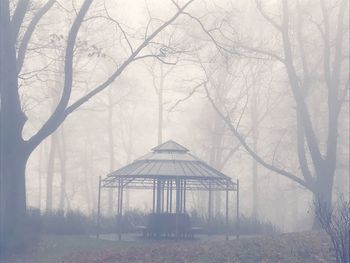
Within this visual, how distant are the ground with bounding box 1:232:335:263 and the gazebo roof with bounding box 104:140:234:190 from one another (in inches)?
115

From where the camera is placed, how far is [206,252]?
1416 cm

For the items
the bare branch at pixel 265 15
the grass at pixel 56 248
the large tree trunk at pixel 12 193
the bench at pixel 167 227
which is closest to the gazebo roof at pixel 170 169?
the bench at pixel 167 227

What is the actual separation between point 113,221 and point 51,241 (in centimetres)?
576

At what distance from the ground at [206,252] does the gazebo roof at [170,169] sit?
115 inches

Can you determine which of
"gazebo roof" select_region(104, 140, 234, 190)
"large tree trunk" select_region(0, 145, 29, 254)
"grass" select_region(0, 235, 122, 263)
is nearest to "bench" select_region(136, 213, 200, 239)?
"gazebo roof" select_region(104, 140, 234, 190)

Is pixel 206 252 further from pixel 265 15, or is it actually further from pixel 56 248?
pixel 265 15

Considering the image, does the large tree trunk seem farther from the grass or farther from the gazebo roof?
the gazebo roof

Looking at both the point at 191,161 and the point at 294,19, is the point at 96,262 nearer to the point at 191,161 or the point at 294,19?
the point at 191,161

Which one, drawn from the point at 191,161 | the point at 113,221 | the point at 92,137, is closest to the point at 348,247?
the point at 191,161

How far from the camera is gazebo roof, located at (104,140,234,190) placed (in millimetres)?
18828

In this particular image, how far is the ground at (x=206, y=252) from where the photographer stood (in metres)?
13.9

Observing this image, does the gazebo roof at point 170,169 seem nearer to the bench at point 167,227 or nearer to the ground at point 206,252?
the bench at point 167,227

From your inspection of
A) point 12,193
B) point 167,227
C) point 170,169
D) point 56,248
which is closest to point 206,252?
point 56,248

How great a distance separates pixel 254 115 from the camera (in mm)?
40219
